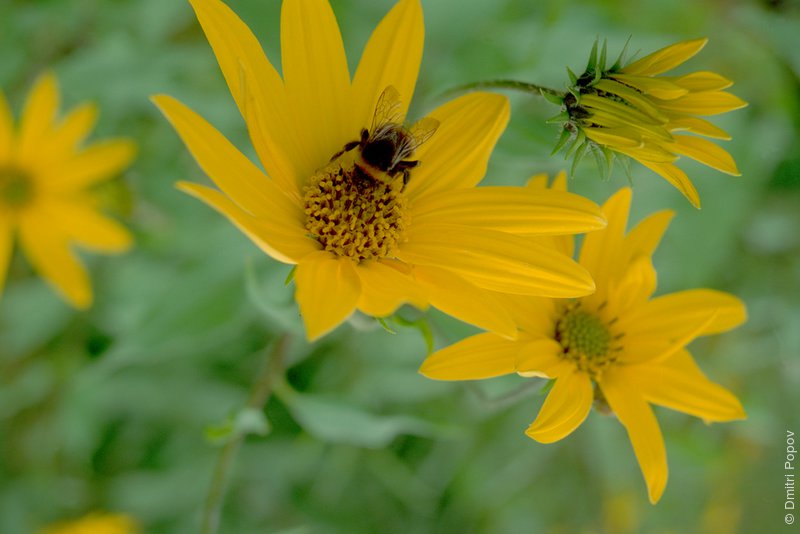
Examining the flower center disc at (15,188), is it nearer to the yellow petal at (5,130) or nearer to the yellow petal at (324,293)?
the yellow petal at (5,130)

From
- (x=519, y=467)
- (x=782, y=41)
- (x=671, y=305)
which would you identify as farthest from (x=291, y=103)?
(x=519, y=467)

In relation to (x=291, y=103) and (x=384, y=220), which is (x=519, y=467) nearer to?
(x=384, y=220)

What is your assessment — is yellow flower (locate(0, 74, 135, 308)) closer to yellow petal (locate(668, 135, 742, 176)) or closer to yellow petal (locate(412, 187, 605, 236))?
yellow petal (locate(412, 187, 605, 236))

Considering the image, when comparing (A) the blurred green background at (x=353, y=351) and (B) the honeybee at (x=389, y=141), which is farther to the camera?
(A) the blurred green background at (x=353, y=351)

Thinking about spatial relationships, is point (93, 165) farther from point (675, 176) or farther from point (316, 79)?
point (675, 176)

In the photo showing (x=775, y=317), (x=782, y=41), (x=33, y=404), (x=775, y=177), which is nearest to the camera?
(x=782, y=41)

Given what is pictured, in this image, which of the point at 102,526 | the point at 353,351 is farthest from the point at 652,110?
the point at 102,526

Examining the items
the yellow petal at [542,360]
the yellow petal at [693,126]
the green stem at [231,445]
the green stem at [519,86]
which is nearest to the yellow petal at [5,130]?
the green stem at [231,445]
